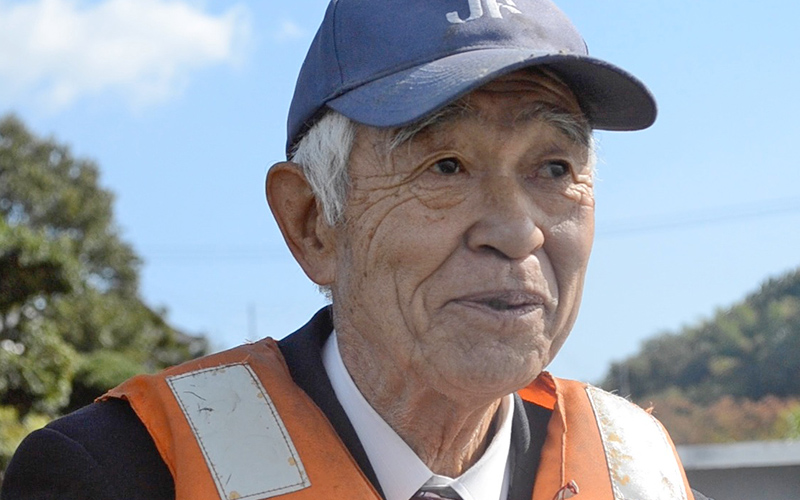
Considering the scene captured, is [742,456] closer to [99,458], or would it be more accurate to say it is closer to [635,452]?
[635,452]

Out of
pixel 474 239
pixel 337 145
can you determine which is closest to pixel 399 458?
pixel 474 239

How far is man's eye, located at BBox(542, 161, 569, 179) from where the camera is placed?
7.00 ft

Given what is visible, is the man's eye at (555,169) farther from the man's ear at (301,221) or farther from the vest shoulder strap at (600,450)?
the vest shoulder strap at (600,450)

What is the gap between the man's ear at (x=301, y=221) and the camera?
90.0 inches

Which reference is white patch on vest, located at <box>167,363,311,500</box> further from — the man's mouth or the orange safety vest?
the man's mouth

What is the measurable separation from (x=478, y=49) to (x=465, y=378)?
61 centimetres

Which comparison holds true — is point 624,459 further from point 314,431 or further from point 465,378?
point 314,431

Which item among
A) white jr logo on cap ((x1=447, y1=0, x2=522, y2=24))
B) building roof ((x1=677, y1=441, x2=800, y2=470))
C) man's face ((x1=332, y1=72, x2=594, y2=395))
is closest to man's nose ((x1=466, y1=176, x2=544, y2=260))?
A: man's face ((x1=332, y1=72, x2=594, y2=395))

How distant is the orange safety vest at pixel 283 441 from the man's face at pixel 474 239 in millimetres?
227

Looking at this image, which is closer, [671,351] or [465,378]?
[465,378]

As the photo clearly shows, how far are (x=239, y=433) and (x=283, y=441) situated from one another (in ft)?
0.28

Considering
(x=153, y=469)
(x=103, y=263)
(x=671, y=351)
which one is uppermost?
(x=153, y=469)

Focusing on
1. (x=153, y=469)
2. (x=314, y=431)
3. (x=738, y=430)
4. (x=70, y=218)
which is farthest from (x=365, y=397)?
(x=70, y=218)

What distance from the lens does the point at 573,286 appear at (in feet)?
7.07
